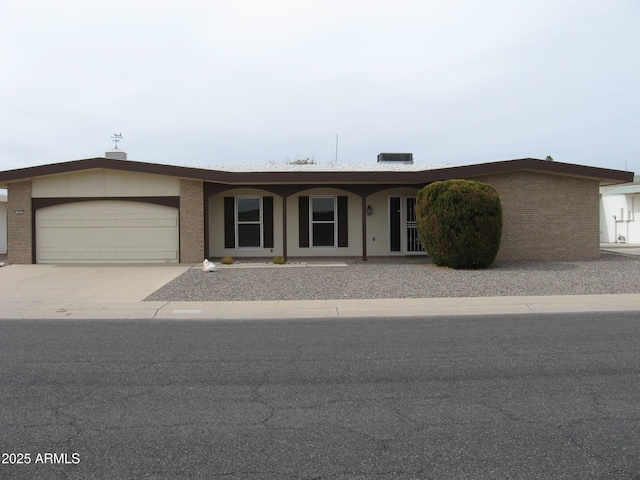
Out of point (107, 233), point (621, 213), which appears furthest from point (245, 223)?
point (621, 213)

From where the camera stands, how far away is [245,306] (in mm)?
11781

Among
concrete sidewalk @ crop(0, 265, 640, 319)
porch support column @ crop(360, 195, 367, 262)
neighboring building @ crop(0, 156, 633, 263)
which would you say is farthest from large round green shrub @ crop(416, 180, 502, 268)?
concrete sidewalk @ crop(0, 265, 640, 319)

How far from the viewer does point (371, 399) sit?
563cm

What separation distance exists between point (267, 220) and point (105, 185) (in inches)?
228

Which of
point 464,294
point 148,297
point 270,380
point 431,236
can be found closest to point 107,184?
point 148,297

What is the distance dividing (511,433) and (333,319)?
234 inches

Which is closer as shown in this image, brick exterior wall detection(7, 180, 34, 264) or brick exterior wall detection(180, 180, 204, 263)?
brick exterior wall detection(180, 180, 204, 263)

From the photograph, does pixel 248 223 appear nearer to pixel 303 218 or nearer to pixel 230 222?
pixel 230 222

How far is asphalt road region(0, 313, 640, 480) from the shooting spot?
416 centimetres

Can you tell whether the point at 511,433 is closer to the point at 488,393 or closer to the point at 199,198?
the point at 488,393

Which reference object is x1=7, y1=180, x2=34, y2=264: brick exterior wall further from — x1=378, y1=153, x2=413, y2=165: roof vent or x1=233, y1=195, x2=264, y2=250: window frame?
x1=378, y1=153, x2=413, y2=165: roof vent

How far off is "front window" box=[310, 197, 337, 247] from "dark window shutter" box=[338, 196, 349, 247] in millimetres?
220

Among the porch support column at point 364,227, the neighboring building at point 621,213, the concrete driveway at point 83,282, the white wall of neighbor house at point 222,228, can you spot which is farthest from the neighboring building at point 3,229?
the neighboring building at point 621,213

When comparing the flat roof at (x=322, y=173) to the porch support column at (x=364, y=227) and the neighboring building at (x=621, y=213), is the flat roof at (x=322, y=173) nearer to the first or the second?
the porch support column at (x=364, y=227)
